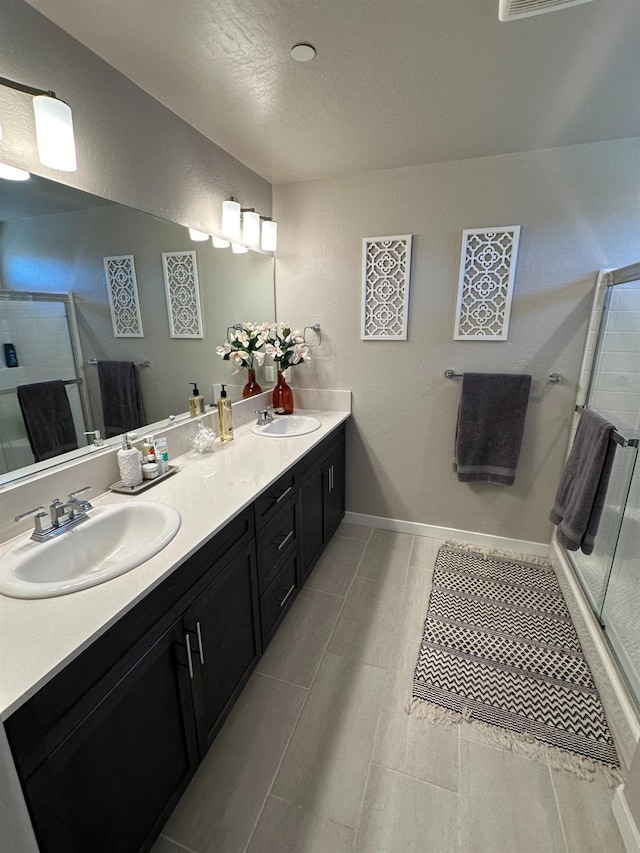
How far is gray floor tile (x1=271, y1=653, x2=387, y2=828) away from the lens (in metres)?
1.20

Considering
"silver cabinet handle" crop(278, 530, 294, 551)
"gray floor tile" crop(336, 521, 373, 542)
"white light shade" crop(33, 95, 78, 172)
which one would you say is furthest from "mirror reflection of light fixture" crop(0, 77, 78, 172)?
"gray floor tile" crop(336, 521, 373, 542)

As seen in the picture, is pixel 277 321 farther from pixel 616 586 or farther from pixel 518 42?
pixel 616 586

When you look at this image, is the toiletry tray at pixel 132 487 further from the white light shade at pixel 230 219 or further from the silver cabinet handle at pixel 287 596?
the white light shade at pixel 230 219

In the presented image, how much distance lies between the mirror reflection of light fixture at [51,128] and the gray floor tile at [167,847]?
77.9 inches

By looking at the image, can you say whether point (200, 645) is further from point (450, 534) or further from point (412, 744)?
point (450, 534)

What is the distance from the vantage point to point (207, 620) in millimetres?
1173

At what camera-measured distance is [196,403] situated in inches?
76.5

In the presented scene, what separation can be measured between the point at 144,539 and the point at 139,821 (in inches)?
27.6

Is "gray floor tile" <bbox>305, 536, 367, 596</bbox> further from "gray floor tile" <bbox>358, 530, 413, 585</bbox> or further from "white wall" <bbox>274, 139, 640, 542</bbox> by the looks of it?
"white wall" <bbox>274, 139, 640, 542</bbox>

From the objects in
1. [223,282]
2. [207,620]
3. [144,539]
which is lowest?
[207,620]

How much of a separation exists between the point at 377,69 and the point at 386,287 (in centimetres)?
108

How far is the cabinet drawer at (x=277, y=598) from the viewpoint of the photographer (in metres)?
1.58

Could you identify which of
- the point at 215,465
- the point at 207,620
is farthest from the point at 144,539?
the point at 215,465

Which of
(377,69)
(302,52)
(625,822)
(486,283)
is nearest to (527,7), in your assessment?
(377,69)
